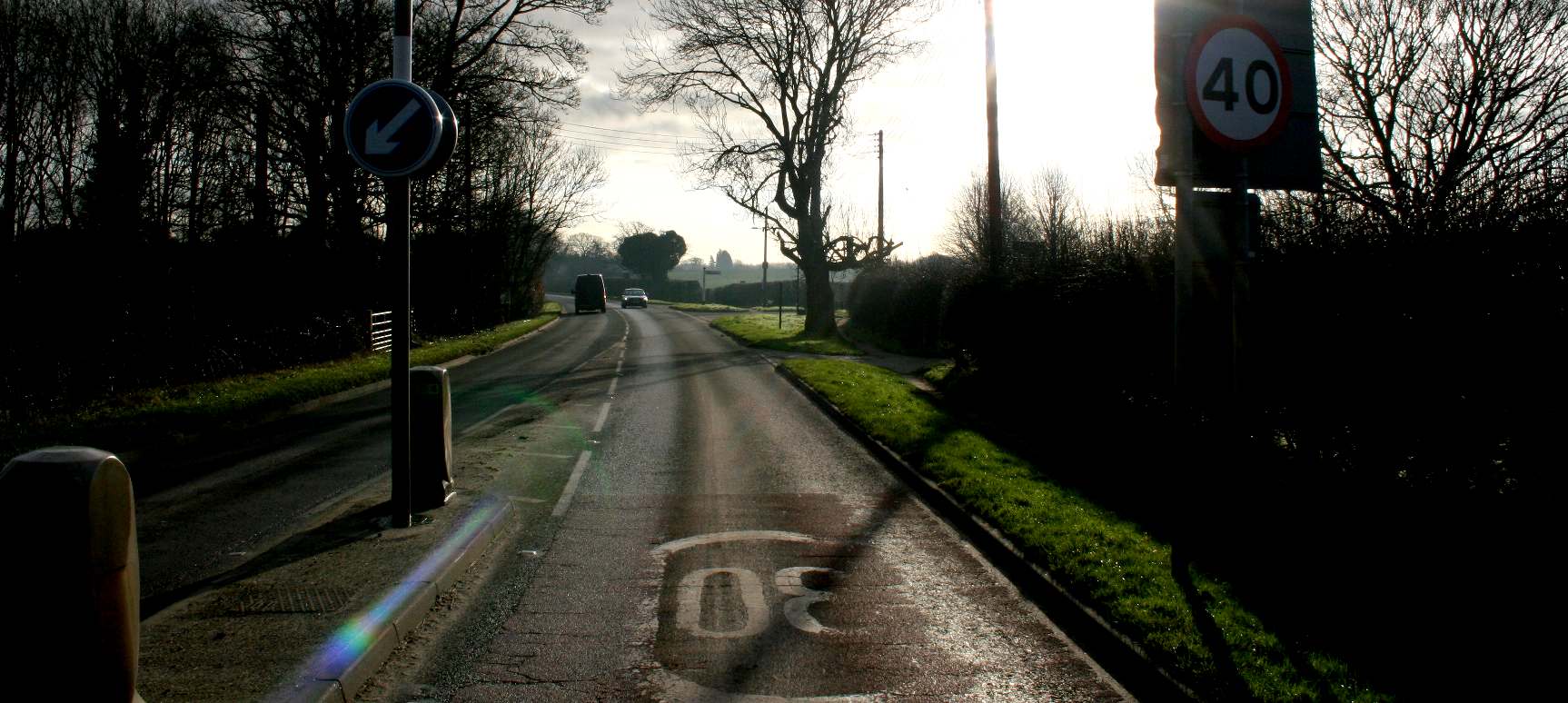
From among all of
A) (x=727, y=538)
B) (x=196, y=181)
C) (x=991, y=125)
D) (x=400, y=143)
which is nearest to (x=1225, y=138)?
(x=727, y=538)

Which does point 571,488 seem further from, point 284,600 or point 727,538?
point 284,600

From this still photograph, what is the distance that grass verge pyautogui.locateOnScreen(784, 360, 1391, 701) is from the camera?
4469 millimetres

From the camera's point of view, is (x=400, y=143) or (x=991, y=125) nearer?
(x=400, y=143)

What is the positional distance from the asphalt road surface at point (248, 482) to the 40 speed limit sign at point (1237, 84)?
20.2 ft

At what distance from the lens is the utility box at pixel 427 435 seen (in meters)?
7.73

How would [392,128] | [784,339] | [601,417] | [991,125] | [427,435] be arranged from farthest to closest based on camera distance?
[784,339] < [991,125] < [601,417] < [427,435] < [392,128]

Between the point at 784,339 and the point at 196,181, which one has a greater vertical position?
the point at 196,181

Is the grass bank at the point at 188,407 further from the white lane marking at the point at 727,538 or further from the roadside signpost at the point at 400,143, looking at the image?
the white lane marking at the point at 727,538

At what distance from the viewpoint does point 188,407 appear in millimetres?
13930

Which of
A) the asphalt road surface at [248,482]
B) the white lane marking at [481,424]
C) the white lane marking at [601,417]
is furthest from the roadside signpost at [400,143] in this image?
the white lane marking at [601,417]

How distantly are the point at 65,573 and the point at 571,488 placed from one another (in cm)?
622

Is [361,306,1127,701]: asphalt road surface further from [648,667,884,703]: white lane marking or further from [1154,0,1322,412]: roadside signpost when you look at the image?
[1154,0,1322,412]: roadside signpost

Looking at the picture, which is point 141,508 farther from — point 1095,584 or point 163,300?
point 163,300

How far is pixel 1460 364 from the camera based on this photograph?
6.09 meters
